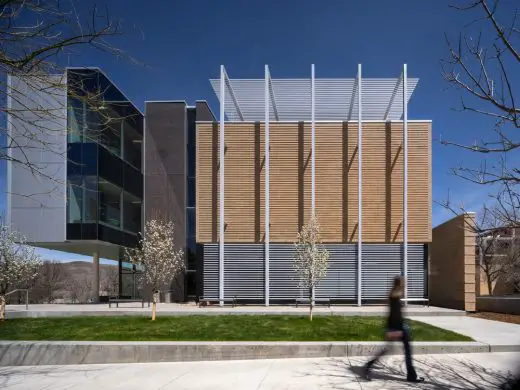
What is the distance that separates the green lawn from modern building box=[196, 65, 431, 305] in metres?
11.4

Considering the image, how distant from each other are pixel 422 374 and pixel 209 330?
20.9 ft

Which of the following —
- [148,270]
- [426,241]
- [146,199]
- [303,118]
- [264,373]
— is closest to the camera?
[264,373]

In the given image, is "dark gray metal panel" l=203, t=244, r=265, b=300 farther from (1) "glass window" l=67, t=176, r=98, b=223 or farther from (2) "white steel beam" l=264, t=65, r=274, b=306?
(1) "glass window" l=67, t=176, r=98, b=223

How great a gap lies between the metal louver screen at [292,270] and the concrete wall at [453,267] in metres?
1.33

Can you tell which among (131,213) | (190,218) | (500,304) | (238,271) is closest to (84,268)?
(131,213)

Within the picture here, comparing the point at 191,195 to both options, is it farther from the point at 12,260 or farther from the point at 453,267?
the point at 453,267

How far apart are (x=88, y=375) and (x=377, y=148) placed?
21.8m

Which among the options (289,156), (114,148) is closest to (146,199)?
(114,148)

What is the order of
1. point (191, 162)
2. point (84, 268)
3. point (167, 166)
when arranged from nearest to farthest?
point (167, 166) < point (191, 162) < point (84, 268)

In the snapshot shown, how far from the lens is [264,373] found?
9.59 metres

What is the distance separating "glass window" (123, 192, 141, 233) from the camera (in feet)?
118

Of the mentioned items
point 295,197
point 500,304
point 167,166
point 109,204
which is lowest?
point 500,304

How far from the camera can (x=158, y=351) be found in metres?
11.0

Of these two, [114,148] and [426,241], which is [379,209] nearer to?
[426,241]
